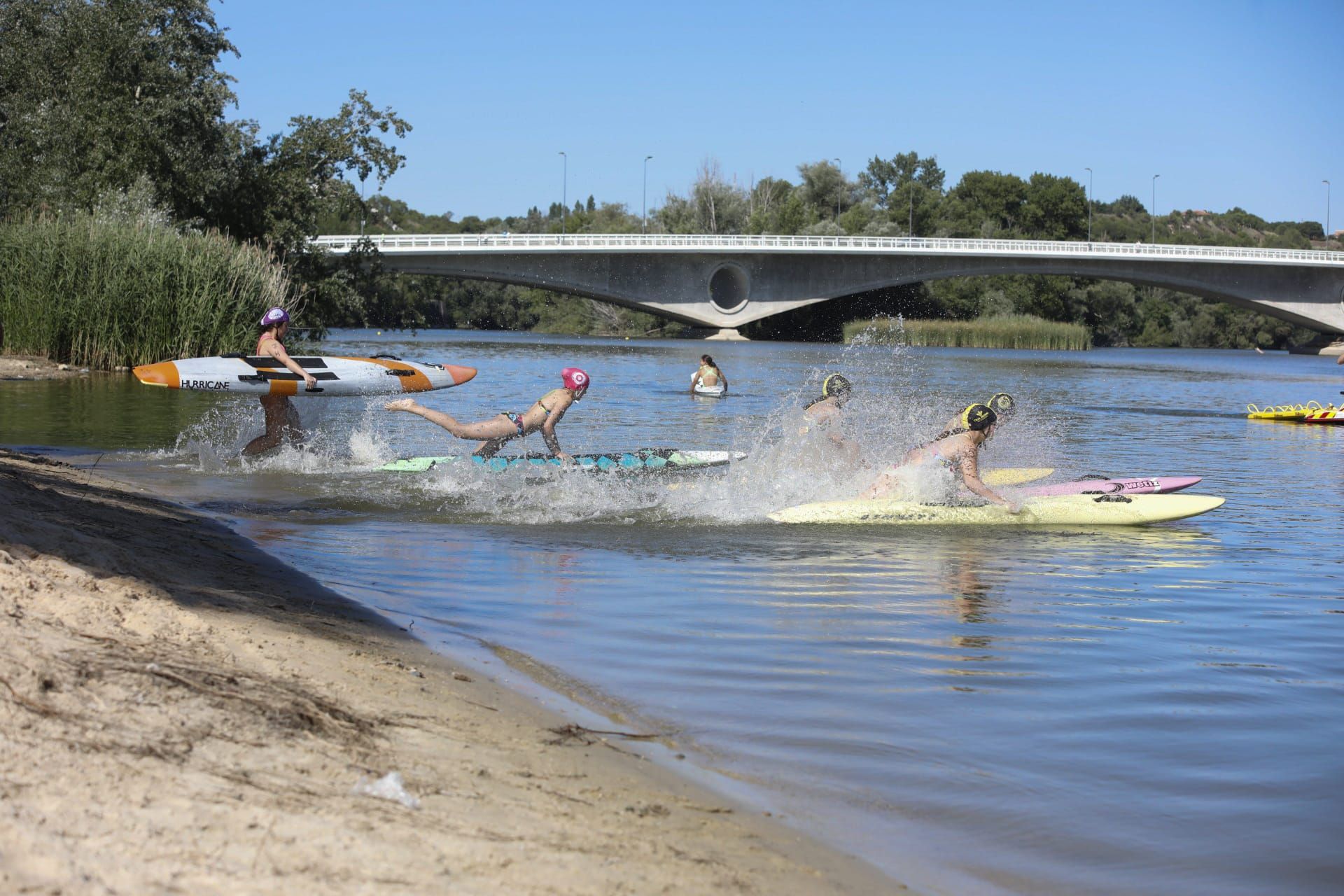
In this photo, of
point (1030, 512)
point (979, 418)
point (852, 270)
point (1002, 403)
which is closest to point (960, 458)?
point (979, 418)

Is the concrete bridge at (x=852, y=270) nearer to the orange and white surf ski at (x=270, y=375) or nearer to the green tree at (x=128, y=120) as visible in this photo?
the green tree at (x=128, y=120)

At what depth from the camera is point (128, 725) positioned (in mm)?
3465

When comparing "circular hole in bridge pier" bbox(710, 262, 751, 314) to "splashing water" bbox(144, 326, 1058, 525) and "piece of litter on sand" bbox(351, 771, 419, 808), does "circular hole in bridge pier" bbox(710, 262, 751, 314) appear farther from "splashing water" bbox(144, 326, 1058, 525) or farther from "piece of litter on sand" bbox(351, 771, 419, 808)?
"piece of litter on sand" bbox(351, 771, 419, 808)

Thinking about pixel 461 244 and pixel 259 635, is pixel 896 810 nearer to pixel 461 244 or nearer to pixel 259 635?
pixel 259 635

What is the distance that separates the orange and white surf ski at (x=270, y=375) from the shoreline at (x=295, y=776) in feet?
29.5

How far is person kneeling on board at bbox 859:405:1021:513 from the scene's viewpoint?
10.8m

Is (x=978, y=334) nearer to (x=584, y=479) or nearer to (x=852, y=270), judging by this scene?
(x=852, y=270)

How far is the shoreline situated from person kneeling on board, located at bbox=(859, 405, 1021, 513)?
6605 mm

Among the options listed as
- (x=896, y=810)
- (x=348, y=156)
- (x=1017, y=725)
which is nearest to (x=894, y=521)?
(x=1017, y=725)

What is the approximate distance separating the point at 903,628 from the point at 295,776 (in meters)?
4.32

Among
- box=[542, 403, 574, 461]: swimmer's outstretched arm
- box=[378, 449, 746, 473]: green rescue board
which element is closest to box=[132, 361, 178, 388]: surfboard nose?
box=[378, 449, 746, 473]: green rescue board

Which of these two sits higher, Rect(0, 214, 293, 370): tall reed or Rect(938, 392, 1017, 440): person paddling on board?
Rect(0, 214, 293, 370): tall reed

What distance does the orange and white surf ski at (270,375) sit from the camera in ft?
46.2

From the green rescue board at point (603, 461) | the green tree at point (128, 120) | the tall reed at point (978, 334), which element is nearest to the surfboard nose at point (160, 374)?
the green rescue board at point (603, 461)
